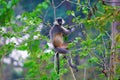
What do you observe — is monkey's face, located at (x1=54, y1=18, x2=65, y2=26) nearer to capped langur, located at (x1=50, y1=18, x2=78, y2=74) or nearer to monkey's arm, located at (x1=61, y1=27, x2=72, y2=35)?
capped langur, located at (x1=50, y1=18, x2=78, y2=74)

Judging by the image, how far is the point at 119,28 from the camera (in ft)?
19.6

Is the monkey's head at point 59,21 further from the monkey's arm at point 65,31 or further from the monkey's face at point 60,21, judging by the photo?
the monkey's arm at point 65,31

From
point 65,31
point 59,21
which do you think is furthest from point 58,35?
point 65,31

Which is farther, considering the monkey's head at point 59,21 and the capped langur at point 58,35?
the monkey's head at point 59,21

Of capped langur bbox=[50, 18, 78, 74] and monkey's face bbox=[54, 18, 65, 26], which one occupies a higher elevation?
monkey's face bbox=[54, 18, 65, 26]

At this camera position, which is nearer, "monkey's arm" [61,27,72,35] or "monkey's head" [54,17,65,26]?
"monkey's arm" [61,27,72,35]

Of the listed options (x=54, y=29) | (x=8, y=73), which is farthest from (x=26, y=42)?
(x=8, y=73)

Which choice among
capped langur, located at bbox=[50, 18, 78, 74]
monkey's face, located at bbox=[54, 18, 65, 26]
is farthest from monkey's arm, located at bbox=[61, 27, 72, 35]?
monkey's face, located at bbox=[54, 18, 65, 26]

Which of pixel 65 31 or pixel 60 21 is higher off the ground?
pixel 60 21

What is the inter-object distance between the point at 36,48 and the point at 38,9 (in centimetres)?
66

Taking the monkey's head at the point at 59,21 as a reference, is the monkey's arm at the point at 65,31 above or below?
below

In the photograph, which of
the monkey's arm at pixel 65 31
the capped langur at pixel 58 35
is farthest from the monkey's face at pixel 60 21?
the monkey's arm at pixel 65 31

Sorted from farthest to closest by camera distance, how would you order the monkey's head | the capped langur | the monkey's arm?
the monkey's head < the capped langur < the monkey's arm

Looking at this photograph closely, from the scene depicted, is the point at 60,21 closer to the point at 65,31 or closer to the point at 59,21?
the point at 59,21
